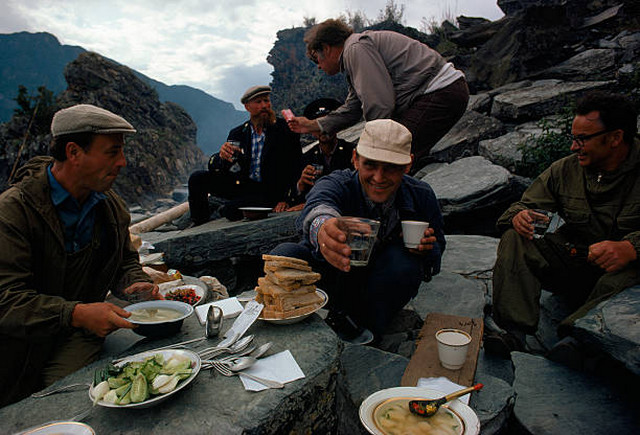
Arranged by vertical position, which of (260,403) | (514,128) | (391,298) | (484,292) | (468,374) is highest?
(514,128)

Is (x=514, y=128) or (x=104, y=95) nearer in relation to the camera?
(x=514, y=128)

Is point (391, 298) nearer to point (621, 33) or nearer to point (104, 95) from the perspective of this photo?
point (621, 33)

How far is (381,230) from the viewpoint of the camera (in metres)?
3.24

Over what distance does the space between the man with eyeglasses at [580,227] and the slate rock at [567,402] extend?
0.25m

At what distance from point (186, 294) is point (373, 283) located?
186 cm

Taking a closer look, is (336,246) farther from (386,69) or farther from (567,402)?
(386,69)

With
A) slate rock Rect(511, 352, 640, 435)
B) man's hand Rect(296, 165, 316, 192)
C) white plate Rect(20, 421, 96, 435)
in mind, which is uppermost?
man's hand Rect(296, 165, 316, 192)

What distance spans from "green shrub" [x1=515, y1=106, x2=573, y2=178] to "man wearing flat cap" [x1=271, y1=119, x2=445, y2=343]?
3.86 meters

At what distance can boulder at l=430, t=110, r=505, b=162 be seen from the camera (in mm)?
7594

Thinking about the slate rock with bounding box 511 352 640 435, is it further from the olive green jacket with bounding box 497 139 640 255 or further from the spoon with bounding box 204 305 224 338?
the spoon with bounding box 204 305 224 338

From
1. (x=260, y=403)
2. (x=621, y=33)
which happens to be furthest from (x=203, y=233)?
(x=621, y=33)

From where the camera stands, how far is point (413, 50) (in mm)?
4094

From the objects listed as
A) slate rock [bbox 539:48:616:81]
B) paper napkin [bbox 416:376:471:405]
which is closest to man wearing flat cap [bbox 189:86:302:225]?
paper napkin [bbox 416:376:471:405]

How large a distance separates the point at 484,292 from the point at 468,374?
82.1 inches
